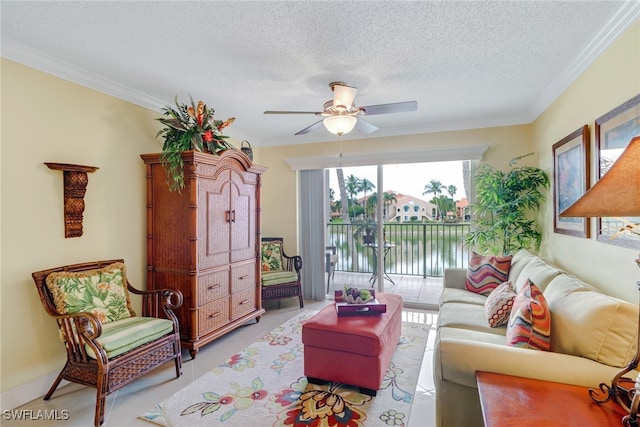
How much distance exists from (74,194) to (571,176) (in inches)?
163

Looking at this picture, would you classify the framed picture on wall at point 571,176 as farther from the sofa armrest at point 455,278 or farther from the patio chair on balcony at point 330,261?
the patio chair on balcony at point 330,261

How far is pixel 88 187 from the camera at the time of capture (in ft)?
8.87

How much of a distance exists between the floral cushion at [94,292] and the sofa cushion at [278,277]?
1.78 m

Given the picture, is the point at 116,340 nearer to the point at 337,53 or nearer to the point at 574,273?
the point at 337,53

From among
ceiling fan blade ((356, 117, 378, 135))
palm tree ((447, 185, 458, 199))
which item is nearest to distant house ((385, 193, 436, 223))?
palm tree ((447, 185, 458, 199))

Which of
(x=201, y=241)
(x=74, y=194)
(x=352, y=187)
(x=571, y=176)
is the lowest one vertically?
(x=201, y=241)

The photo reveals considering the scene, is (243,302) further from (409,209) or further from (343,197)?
(409,209)

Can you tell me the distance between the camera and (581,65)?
2365 mm

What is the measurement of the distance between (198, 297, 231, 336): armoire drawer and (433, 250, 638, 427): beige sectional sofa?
2.20 meters

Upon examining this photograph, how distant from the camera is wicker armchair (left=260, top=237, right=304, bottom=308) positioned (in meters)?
4.22

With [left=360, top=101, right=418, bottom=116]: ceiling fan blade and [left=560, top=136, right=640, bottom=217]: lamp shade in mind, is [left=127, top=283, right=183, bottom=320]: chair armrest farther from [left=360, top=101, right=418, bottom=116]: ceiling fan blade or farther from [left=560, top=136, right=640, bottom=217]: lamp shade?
[left=560, top=136, right=640, bottom=217]: lamp shade

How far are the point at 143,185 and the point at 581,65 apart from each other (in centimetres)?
400

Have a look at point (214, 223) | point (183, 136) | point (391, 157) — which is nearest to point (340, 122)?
point (183, 136)

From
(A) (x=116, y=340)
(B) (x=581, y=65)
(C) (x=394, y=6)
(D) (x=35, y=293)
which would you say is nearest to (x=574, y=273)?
(B) (x=581, y=65)
